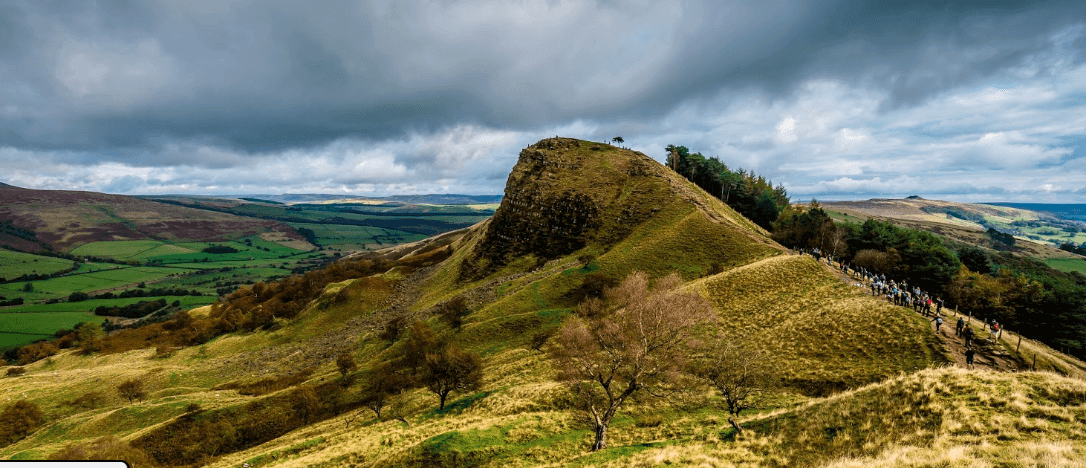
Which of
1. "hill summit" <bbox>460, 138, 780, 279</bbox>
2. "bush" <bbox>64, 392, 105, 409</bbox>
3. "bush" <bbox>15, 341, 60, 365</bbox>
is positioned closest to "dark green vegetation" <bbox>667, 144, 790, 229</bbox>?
"hill summit" <bbox>460, 138, 780, 279</bbox>

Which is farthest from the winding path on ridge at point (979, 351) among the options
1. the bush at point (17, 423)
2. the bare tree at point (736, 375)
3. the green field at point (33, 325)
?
Result: the green field at point (33, 325)

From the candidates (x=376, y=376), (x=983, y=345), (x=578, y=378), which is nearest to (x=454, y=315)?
(x=376, y=376)

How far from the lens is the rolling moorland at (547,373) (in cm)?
2339

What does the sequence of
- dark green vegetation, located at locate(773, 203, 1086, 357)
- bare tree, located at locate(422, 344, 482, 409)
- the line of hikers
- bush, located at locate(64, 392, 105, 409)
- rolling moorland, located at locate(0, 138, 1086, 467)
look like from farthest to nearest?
dark green vegetation, located at locate(773, 203, 1086, 357) < bush, located at locate(64, 392, 105, 409) < bare tree, located at locate(422, 344, 482, 409) < the line of hikers < rolling moorland, located at locate(0, 138, 1086, 467)

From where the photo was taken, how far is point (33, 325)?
15675 centimetres

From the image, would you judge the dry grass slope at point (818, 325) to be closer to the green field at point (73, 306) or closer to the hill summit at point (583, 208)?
the hill summit at point (583, 208)

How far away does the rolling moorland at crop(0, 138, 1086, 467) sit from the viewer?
2339cm

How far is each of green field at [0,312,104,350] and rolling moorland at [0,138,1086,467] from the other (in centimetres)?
5559

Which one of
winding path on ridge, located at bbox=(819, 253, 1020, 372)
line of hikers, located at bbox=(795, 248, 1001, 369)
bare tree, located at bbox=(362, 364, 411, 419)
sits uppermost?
line of hikers, located at bbox=(795, 248, 1001, 369)

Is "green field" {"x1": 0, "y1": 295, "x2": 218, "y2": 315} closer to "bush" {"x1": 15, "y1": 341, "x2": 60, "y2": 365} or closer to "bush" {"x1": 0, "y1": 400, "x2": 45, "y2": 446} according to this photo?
"bush" {"x1": 15, "y1": 341, "x2": 60, "y2": 365}

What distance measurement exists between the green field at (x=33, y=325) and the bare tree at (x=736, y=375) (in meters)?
224

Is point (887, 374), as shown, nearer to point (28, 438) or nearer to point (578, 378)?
point (578, 378)

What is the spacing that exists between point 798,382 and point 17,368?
166990 mm

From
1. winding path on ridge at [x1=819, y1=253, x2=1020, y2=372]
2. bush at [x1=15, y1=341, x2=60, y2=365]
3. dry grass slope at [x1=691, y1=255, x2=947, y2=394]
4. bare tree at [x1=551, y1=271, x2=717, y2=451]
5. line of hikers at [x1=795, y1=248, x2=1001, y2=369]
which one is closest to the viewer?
bare tree at [x1=551, y1=271, x2=717, y2=451]
